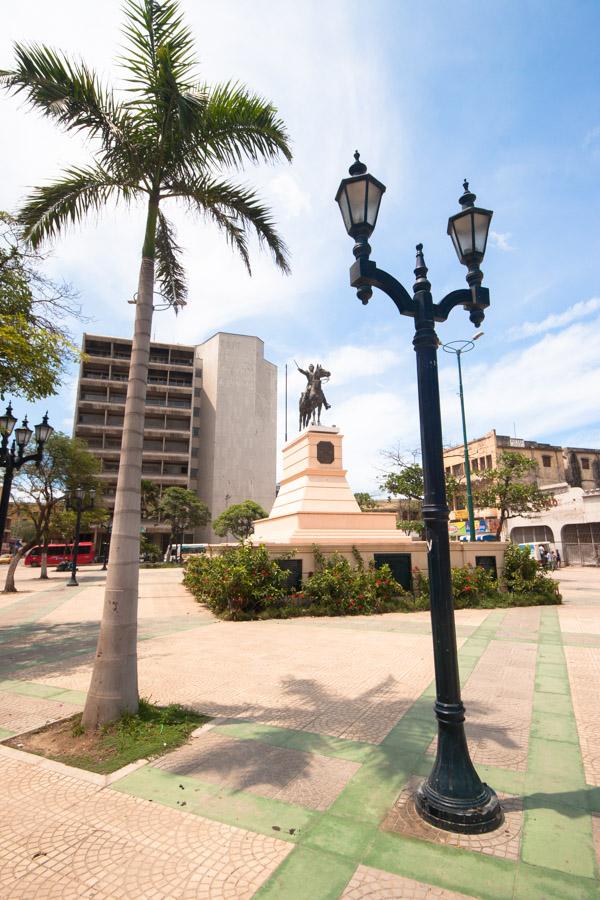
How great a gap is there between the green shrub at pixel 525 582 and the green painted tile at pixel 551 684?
8342mm

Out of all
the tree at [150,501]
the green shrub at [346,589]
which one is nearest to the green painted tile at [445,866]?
the green shrub at [346,589]

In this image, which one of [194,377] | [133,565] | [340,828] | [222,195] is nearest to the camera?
[340,828]

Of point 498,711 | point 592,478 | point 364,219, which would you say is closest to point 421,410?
point 364,219

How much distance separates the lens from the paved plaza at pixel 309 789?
2758mm

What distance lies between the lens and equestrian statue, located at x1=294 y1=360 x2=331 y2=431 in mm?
19281

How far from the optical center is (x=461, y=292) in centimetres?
449

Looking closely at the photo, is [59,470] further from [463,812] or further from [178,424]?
[178,424]

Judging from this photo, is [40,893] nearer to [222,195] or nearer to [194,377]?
[222,195]

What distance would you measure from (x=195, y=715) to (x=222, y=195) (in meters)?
6.35

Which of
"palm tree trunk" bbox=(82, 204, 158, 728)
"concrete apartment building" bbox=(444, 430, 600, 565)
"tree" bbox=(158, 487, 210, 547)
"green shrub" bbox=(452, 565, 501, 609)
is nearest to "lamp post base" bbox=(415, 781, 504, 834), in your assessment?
"palm tree trunk" bbox=(82, 204, 158, 728)

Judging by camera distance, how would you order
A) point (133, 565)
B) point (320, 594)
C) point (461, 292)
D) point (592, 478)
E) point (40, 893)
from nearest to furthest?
point (40, 893), point (461, 292), point (133, 565), point (320, 594), point (592, 478)

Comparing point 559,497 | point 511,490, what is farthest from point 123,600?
point 559,497

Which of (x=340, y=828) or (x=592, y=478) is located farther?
(x=592, y=478)

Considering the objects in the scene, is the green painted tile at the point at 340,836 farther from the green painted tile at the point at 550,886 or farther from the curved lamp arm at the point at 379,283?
the curved lamp arm at the point at 379,283
